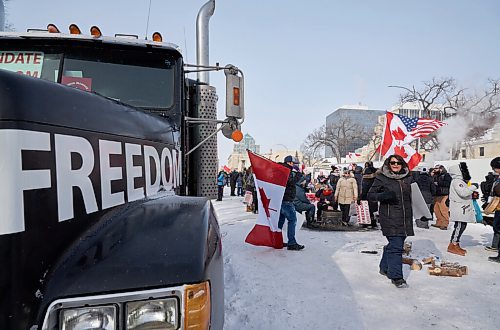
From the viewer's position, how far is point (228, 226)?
9.13m

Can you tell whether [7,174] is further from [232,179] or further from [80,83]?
[232,179]

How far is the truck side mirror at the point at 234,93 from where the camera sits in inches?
143

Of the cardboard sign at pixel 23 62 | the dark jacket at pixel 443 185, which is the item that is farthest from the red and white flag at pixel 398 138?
the cardboard sign at pixel 23 62

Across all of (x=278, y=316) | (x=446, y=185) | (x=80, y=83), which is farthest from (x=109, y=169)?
(x=446, y=185)

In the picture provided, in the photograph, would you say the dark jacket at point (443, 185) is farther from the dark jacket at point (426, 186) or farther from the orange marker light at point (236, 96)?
the orange marker light at point (236, 96)

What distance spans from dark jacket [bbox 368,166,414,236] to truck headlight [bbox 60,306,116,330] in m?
4.09

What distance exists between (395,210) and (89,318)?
4.25 meters

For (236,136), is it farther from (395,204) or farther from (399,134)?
(399,134)

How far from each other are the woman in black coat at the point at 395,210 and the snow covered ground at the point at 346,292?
0.27m

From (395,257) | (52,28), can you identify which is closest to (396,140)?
(395,257)

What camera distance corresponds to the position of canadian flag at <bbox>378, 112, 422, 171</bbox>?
29.7 feet

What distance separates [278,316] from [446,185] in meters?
7.63

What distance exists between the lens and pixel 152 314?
1202 millimetres

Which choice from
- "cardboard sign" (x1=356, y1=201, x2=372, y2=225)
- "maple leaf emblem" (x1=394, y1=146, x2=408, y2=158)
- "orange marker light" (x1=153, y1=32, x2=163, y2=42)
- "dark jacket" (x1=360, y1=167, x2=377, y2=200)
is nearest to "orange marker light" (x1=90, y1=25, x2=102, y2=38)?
"orange marker light" (x1=153, y1=32, x2=163, y2=42)
